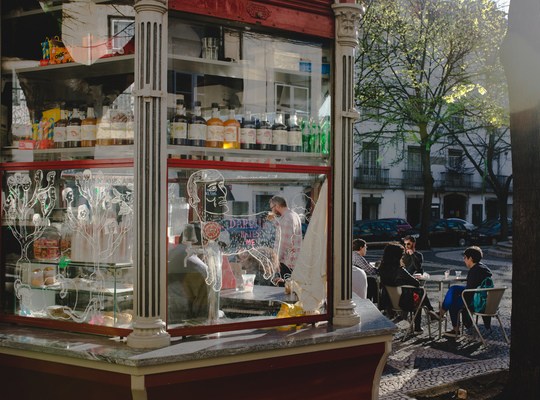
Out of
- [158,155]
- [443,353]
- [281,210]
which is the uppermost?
[158,155]

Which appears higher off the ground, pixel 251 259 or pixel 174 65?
pixel 174 65

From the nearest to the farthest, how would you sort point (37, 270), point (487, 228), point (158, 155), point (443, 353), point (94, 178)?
point (158, 155)
point (94, 178)
point (37, 270)
point (443, 353)
point (487, 228)

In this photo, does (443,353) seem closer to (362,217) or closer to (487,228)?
(487,228)

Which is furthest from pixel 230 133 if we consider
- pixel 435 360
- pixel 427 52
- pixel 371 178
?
pixel 371 178

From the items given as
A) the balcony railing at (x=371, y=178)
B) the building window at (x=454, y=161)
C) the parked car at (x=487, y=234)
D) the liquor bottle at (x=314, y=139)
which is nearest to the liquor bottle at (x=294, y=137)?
the liquor bottle at (x=314, y=139)

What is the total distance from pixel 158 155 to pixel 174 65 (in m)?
0.86

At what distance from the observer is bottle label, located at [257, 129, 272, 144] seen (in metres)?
5.18

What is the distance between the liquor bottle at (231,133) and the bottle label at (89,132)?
1.00 metres

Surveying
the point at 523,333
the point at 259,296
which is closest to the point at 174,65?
the point at 259,296

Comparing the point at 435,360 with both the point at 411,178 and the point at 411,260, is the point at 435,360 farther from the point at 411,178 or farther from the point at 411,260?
the point at 411,178

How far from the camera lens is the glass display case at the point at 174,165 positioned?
15.7 ft

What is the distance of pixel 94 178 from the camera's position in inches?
191

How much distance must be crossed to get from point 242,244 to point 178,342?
0.98 m

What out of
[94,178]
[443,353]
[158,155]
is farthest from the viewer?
[443,353]
